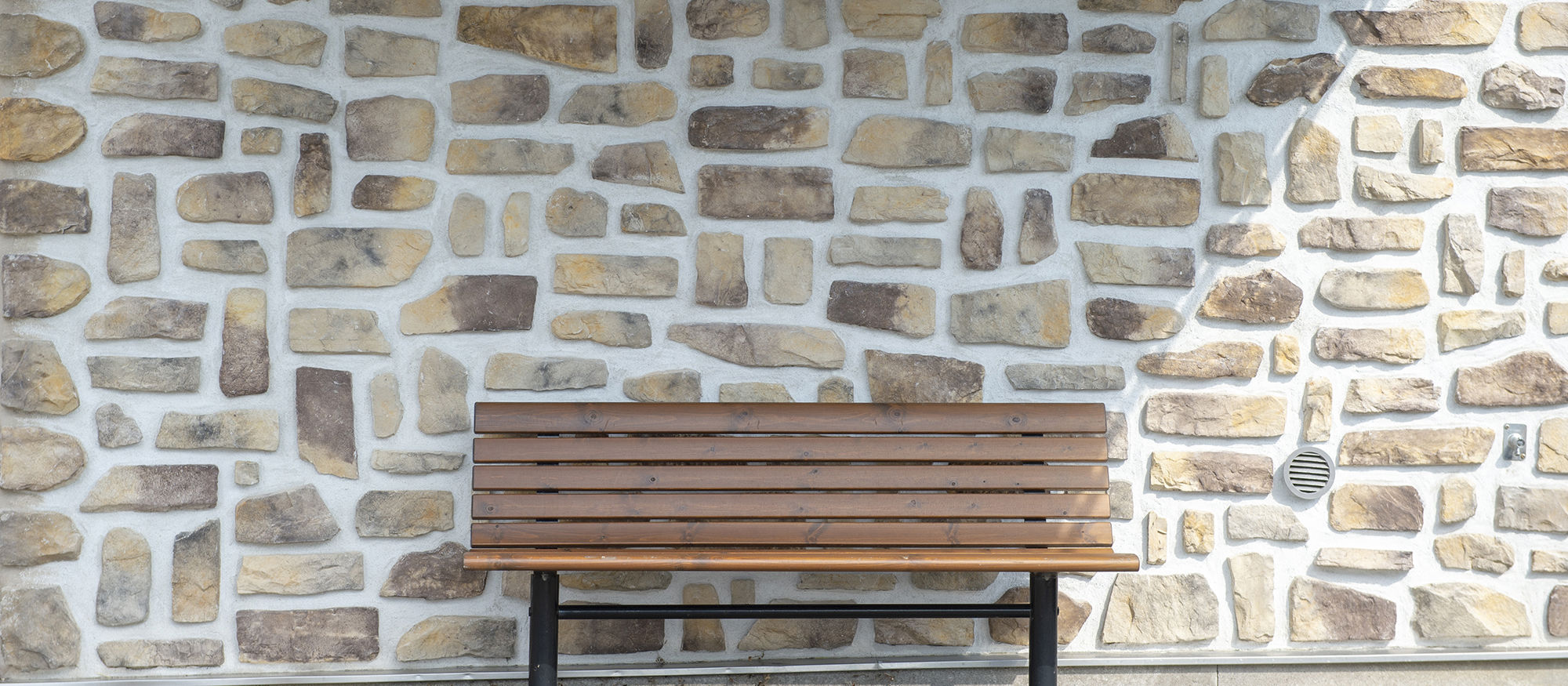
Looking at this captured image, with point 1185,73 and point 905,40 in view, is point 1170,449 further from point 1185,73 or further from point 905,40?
point 905,40

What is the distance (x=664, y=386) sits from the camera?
8.68 feet

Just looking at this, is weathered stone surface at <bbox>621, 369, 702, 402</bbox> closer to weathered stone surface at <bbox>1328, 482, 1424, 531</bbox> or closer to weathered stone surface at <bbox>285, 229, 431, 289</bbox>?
weathered stone surface at <bbox>285, 229, 431, 289</bbox>

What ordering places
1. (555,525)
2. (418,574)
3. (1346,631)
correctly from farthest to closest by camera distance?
(1346,631)
(418,574)
(555,525)

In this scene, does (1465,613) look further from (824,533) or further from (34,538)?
(34,538)

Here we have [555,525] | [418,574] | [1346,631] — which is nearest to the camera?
[555,525]

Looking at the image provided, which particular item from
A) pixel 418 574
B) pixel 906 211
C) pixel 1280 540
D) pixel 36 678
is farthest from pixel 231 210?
pixel 1280 540

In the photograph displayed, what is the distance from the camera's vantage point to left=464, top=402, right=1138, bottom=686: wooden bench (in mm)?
2467

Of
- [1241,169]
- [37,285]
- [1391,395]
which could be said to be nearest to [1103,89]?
[1241,169]

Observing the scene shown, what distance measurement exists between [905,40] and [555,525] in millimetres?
1506

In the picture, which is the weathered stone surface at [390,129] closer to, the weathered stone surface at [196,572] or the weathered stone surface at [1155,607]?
the weathered stone surface at [196,572]

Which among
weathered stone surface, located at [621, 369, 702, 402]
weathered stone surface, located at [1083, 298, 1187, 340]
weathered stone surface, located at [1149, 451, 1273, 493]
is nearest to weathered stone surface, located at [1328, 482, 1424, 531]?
weathered stone surface, located at [1149, 451, 1273, 493]

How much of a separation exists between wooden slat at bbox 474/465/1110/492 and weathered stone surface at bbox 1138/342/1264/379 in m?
0.37

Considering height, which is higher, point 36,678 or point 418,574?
point 418,574

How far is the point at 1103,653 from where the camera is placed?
278 centimetres
